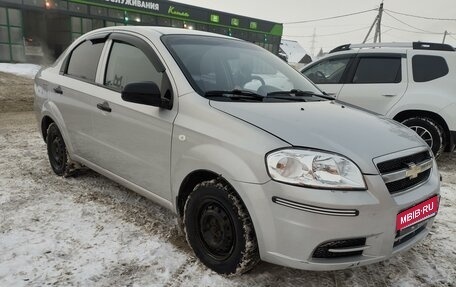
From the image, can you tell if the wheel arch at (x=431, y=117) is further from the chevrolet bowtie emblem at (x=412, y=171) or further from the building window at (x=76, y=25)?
the building window at (x=76, y=25)

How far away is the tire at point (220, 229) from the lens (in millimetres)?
2469

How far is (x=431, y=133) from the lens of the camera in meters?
5.79

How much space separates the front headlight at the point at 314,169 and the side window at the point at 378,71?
4452 millimetres

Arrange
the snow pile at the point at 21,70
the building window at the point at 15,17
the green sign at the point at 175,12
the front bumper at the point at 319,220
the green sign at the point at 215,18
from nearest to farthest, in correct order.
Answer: the front bumper at the point at 319,220 < the snow pile at the point at 21,70 < the building window at the point at 15,17 < the green sign at the point at 175,12 < the green sign at the point at 215,18

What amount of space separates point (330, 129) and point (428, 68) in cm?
431

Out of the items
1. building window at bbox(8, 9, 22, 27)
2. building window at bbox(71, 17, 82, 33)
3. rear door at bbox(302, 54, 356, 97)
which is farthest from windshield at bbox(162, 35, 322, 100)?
building window at bbox(71, 17, 82, 33)

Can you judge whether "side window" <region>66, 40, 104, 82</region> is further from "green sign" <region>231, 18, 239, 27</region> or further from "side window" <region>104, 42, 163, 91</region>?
"green sign" <region>231, 18, 239, 27</region>

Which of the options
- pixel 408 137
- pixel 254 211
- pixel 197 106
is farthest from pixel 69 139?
pixel 408 137

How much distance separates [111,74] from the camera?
3664mm

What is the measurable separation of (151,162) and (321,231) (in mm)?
1510

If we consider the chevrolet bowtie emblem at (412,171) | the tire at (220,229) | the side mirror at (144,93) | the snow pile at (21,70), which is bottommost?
the snow pile at (21,70)

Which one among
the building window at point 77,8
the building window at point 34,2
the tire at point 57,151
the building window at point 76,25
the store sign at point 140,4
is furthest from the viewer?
the store sign at point 140,4

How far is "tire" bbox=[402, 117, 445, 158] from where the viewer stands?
577cm

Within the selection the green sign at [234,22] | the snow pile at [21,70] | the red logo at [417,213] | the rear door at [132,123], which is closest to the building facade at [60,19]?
the snow pile at [21,70]
